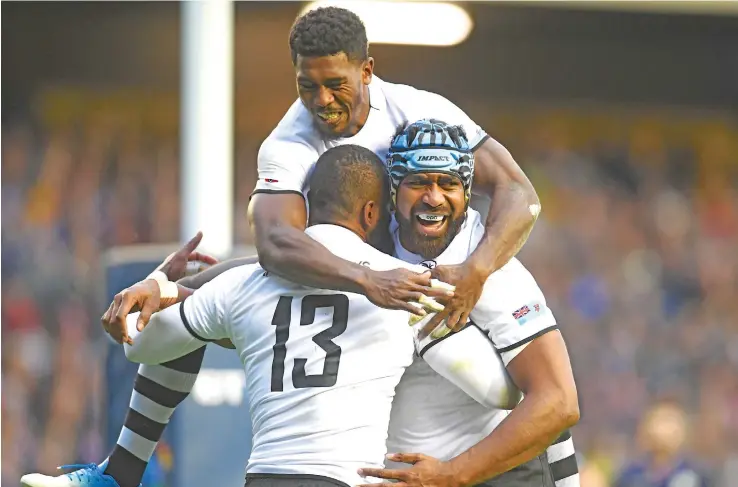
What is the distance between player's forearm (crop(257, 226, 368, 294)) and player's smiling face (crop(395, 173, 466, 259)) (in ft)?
0.89

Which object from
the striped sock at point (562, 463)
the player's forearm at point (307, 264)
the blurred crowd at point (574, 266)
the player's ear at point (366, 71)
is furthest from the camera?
the blurred crowd at point (574, 266)

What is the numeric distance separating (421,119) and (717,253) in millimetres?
8207

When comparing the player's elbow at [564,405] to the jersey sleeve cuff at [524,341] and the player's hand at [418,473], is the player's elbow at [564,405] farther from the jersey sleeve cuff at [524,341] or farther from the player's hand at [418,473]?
the player's hand at [418,473]

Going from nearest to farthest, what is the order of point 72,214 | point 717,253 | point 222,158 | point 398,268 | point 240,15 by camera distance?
point 398,268 → point 222,158 → point 72,214 → point 240,15 → point 717,253

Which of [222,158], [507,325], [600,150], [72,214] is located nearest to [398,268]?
→ [507,325]

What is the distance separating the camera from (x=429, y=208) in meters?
3.73

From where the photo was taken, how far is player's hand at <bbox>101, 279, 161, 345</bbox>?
3.85 meters

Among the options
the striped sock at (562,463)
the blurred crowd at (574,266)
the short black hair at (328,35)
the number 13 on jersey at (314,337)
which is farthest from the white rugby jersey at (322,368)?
the blurred crowd at (574,266)

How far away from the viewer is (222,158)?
24.6 ft

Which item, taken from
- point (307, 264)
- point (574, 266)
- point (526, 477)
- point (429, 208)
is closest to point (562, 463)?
point (526, 477)

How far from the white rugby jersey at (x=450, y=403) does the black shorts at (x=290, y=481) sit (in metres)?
0.35

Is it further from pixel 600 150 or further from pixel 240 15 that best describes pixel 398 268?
pixel 600 150

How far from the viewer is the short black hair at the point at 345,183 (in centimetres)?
372

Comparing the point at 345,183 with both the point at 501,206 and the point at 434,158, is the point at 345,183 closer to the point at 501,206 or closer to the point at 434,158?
the point at 434,158
